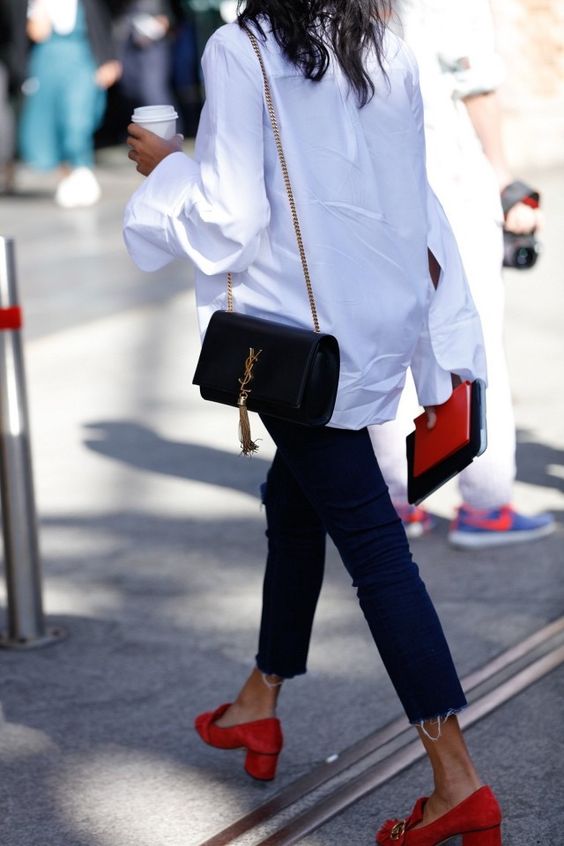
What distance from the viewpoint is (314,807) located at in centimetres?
302

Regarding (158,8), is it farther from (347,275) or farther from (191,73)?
(347,275)

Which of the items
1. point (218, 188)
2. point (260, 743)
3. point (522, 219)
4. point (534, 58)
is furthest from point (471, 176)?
point (534, 58)

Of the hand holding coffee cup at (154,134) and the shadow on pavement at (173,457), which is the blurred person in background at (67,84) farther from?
the hand holding coffee cup at (154,134)

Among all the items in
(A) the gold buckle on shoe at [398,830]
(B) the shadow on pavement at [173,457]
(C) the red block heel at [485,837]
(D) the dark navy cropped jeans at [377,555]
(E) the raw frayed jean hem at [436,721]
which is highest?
(D) the dark navy cropped jeans at [377,555]

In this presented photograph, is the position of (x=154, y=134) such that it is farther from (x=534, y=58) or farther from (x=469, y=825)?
(x=534, y=58)

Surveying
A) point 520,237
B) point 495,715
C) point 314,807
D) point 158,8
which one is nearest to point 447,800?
point 314,807

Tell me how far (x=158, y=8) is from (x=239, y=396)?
14.5m

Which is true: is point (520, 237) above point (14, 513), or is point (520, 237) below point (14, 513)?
above

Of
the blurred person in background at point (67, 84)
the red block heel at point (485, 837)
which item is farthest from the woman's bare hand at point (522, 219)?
the blurred person in background at point (67, 84)

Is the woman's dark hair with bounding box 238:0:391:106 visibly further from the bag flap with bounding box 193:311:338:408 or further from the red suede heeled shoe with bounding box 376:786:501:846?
the red suede heeled shoe with bounding box 376:786:501:846

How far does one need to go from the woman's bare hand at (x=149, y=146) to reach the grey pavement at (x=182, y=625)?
135cm

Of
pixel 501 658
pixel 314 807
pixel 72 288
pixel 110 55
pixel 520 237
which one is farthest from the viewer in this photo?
pixel 110 55

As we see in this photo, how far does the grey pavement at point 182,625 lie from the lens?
121 inches

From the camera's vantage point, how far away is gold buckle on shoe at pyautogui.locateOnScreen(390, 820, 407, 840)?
2.78 metres
